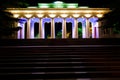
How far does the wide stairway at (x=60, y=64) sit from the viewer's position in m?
9.45

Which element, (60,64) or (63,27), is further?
(63,27)

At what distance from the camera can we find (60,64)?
34.6 ft

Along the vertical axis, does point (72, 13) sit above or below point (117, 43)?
above

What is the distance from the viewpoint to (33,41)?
→ 16.5m

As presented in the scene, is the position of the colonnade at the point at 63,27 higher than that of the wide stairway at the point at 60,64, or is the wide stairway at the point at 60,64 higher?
the colonnade at the point at 63,27

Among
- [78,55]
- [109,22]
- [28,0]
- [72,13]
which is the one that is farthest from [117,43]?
[28,0]

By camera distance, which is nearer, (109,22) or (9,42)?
(9,42)

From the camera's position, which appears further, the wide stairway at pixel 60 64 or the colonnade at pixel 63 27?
the colonnade at pixel 63 27

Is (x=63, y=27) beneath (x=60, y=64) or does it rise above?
above

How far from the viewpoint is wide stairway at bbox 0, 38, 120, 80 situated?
9.45 meters

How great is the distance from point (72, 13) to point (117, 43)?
12178mm

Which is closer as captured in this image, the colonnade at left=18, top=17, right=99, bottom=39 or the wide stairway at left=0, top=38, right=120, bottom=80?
the wide stairway at left=0, top=38, right=120, bottom=80

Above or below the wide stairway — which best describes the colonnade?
above

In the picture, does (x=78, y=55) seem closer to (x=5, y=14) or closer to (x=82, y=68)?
(x=82, y=68)
